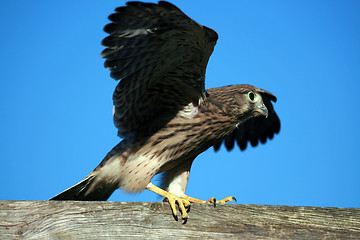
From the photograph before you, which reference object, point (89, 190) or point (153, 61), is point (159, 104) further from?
point (89, 190)

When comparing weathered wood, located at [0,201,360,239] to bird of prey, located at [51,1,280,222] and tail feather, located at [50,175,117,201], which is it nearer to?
bird of prey, located at [51,1,280,222]

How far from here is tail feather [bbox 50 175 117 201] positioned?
328 centimetres

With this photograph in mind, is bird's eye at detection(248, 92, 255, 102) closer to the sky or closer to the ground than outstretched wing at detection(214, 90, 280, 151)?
closer to the ground

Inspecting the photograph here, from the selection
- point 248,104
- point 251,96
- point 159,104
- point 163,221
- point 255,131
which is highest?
point 255,131

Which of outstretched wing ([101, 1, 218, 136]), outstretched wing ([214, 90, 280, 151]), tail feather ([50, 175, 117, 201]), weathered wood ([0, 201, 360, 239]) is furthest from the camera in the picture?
outstretched wing ([214, 90, 280, 151])

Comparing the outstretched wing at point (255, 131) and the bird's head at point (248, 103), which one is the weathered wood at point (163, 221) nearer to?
the bird's head at point (248, 103)

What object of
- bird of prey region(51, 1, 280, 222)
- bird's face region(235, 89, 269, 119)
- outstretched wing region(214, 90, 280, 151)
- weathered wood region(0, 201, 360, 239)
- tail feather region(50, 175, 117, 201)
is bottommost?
weathered wood region(0, 201, 360, 239)

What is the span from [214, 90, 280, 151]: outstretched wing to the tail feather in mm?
1602

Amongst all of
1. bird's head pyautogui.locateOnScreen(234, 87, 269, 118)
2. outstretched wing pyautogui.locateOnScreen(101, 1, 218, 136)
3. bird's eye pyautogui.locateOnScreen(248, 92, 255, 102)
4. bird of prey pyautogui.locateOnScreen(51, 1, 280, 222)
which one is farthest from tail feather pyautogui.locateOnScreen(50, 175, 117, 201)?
bird's eye pyautogui.locateOnScreen(248, 92, 255, 102)

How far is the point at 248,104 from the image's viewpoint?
3705 millimetres

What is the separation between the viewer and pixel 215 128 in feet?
11.3

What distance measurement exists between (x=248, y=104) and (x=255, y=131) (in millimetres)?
1010

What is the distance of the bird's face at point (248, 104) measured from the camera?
12.0 feet

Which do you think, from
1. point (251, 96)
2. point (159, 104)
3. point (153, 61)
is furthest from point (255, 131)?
point (153, 61)
